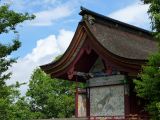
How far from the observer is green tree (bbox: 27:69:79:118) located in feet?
159

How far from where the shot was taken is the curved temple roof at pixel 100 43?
20773 millimetres

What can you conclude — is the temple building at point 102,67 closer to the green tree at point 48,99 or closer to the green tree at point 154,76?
the green tree at point 154,76

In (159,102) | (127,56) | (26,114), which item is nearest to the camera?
(159,102)

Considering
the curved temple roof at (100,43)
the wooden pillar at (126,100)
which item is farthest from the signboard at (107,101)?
the curved temple roof at (100,43)

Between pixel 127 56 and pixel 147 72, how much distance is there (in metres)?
6.97

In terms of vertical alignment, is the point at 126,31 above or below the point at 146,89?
above

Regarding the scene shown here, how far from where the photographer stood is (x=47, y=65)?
23.1 m

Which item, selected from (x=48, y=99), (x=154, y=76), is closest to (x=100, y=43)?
(x=154, y=76)

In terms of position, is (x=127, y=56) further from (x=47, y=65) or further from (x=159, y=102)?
(x=159, y=102)

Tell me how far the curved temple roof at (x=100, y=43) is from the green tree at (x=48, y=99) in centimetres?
2520

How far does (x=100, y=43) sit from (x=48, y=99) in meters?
28.5

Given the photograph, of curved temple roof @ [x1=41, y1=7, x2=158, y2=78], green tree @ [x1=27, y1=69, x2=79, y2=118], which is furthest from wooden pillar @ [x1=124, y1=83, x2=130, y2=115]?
green tree @ [x1=27, y1=69, x2=79, y2=118]

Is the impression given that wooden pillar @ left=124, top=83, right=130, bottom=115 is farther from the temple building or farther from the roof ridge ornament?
the roof ridge ornament

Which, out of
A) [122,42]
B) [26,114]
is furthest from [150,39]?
[26,114]
